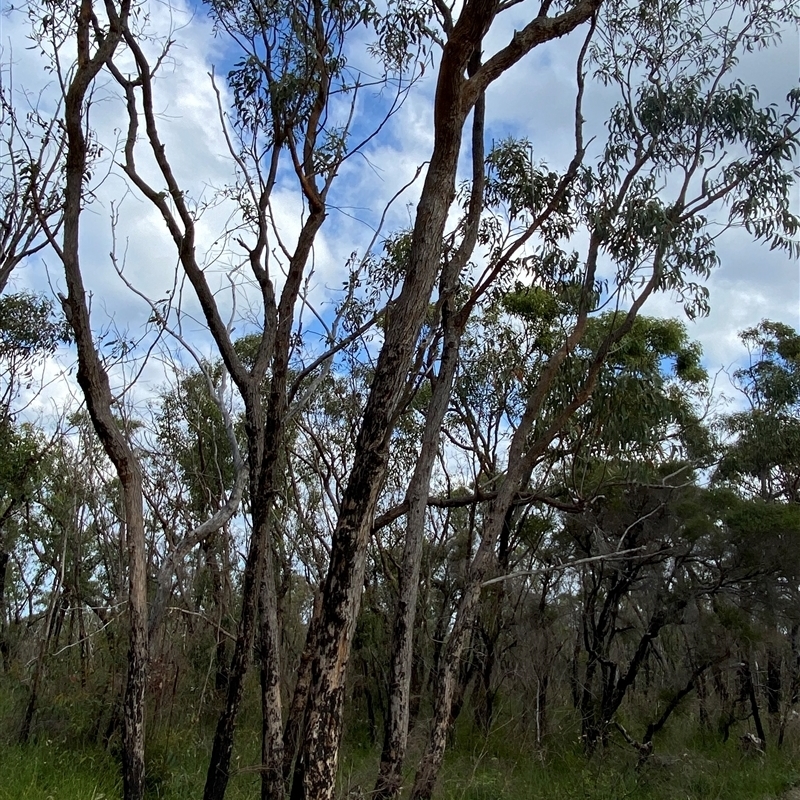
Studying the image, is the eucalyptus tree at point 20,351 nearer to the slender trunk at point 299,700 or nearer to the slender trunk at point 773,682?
A: the slender trunk at point 299,700

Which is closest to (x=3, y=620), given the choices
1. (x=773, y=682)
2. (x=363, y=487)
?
(x=363, y=487)

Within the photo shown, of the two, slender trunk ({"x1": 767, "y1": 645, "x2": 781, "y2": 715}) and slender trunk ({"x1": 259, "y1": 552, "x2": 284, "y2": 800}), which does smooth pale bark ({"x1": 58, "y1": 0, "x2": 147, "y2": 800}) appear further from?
slender trunk ({"x1": 767, "y1": 645, "x2": 781, "y2": 715})

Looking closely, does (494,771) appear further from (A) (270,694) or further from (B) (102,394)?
(B) (102,394)

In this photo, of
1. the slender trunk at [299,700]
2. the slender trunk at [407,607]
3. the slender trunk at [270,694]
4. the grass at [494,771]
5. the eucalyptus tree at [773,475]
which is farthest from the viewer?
the eucalyptus tree at [773,475]

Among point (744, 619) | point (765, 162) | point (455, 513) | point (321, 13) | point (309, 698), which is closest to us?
point (309, 698)

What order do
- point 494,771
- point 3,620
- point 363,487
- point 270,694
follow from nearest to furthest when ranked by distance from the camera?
point 363,487 → point 270,694 → point 494,771 → point 3,620

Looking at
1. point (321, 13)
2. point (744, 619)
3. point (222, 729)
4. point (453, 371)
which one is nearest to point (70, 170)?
point (321, 13)

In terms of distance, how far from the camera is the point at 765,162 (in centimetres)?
957

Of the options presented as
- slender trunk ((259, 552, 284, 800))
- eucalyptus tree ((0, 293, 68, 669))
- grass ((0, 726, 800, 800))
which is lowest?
grass ((0, 726, 800, 800))

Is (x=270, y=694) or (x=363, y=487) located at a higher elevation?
(x=363, y=487)

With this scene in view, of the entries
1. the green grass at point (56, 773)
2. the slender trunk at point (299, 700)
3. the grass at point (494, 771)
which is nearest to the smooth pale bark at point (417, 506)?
the grass at point (494, 771)

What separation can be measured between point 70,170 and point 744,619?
1285 cm

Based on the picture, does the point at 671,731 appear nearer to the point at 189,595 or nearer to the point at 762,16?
the point at 189,595

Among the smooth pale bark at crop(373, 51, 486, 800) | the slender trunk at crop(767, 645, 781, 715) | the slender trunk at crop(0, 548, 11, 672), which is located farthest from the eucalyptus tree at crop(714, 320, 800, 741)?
the slender trunk at crop(0, 548, 11, 672)
